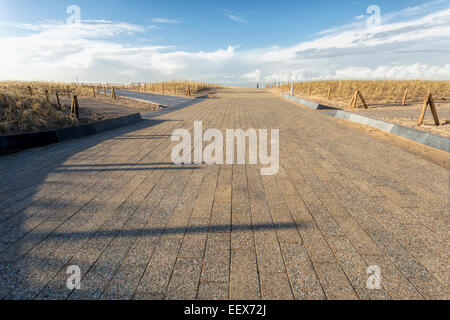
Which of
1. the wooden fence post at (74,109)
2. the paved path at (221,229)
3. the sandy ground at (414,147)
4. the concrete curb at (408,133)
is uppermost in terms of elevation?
the wooden fence post at (74,109)

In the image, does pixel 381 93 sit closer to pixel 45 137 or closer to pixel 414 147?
pixel 414 147

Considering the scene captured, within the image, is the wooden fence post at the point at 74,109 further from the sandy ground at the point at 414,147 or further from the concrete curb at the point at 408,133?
the concrete curb at the point at 408,133

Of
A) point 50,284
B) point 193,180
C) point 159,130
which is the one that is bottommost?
point 50,284

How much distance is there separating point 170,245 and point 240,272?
0.90 m

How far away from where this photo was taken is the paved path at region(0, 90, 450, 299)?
2.06 m

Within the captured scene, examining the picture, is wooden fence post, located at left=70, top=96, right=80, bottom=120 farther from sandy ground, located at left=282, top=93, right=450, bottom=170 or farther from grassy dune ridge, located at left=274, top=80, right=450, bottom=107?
grassy dune ridge, located at left=274, top=80, right=450, bottom=107

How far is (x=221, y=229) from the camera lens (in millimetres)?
2830

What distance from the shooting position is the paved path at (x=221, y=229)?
2.06 metres

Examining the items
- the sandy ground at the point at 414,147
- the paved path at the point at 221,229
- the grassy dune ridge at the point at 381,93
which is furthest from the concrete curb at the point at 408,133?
the grassy dune ridge at the point at 381,93

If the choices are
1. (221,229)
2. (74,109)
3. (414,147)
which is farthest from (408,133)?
(74,109)

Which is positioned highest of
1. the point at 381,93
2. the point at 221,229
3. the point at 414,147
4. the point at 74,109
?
the point at 381,93

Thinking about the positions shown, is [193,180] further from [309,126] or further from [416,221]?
[309,126]
